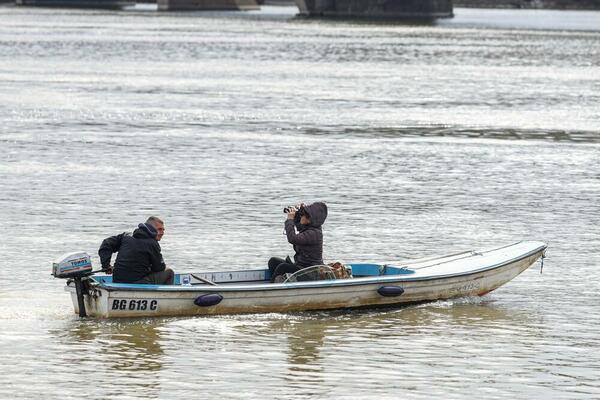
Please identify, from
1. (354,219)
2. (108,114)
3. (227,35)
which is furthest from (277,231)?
(227,35)

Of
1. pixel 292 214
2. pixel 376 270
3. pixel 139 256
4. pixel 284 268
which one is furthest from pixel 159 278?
pixel 376 270

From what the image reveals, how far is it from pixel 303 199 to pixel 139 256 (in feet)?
47.1

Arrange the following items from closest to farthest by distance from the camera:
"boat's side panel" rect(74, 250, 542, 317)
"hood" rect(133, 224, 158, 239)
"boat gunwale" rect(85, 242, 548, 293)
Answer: "boat gunwale" rect(85, 242, 548, 293) < "boat's side panel" rect(74, 250, 542, 317) < "hood" rect(133, 224, 158, 239)

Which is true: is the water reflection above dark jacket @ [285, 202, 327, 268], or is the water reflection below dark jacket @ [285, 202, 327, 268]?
below

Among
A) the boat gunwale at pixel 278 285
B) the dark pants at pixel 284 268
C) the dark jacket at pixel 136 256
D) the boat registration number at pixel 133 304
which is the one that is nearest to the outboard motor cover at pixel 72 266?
the boat gunwale at pixel 278 285

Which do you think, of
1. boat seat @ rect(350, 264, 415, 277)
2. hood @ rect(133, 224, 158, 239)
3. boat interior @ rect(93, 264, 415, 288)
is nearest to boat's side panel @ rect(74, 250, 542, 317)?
boat interior @ rect(93, 264, 415, 288)

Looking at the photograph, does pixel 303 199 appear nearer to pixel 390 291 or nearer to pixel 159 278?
pixel 390 291

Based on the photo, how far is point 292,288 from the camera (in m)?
21.0

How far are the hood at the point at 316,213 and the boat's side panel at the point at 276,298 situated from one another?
41.2 inches

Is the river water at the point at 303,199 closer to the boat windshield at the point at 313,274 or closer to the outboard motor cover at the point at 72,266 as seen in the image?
the boat windshield at the point at 313,274

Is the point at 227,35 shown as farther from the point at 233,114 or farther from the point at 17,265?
the point at 17,265

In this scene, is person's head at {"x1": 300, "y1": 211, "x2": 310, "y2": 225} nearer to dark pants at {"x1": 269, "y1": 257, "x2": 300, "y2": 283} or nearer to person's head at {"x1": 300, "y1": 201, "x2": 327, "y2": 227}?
person's head at {"x1": 300, "y1": 201, "x2": 327, "y2": 227}

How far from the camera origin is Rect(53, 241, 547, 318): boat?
2039cm

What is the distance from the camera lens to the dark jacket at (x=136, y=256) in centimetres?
2052
